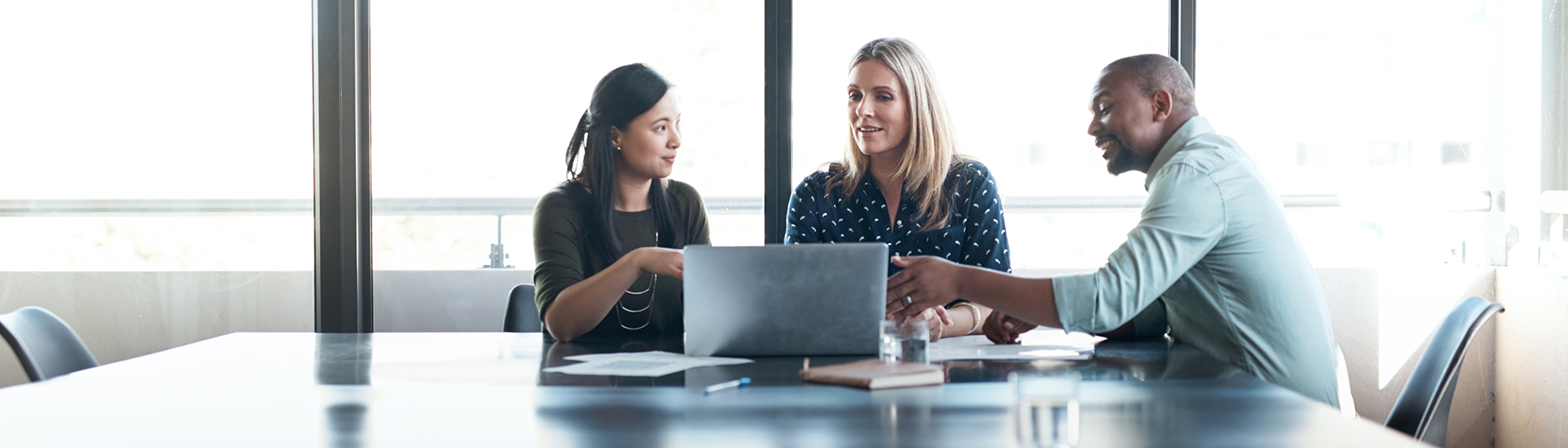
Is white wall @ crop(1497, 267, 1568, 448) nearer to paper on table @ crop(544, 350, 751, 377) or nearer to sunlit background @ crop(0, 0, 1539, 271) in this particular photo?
sunlit background @ crop(0, 0, 1539, 271)

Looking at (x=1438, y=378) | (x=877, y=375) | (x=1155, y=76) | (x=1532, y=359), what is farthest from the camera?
(x=1532, y=359)

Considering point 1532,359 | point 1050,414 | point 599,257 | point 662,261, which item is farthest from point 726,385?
point 1532,359

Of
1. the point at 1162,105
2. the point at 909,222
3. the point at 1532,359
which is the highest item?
the point at 1162,105

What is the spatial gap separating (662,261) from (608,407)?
28.6 inches

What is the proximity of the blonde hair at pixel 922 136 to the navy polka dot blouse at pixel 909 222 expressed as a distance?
0.08 feet

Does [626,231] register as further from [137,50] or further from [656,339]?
[137,50]

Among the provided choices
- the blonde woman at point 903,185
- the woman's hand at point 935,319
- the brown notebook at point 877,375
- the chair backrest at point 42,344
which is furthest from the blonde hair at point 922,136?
the chair backrest at point 42,344

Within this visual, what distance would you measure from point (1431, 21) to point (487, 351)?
3.18 meters

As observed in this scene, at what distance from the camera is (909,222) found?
251 cm

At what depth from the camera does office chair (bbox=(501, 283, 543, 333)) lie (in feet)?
8.68

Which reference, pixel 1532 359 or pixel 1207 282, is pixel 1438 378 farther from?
pixel 1532 359

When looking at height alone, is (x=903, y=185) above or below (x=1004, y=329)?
above

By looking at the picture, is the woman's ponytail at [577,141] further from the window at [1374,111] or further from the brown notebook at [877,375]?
the window at [1374,111]

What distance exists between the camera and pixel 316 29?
11.4ft
